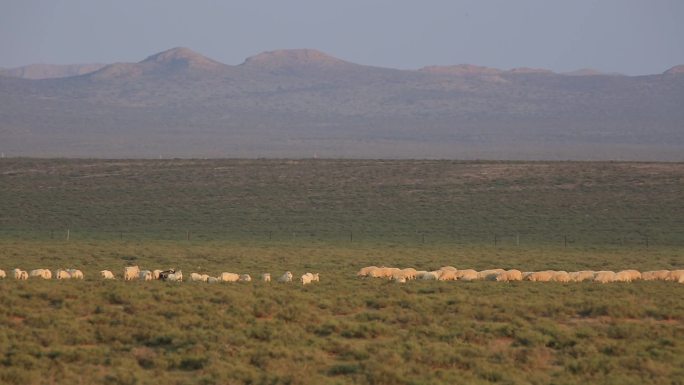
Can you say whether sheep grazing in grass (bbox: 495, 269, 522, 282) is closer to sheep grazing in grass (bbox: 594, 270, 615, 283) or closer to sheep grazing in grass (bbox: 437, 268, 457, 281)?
sheep grazing in grass (bbox: 437, 268, 457, 281)

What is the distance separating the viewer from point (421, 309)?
60.0 ft

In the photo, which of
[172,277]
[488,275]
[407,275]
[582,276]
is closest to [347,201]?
[407,275]

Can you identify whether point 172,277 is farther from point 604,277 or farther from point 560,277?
point 604,277

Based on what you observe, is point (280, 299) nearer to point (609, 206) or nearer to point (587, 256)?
point (587, 256)

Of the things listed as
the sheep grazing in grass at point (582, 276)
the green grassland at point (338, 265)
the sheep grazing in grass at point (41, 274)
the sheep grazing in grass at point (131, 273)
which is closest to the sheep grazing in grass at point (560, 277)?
the sheep grazing in grass at point (582, 276)

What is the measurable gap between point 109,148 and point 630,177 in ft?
265

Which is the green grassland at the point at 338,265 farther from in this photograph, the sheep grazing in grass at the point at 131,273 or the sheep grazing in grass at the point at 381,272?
the sheep grazing in grass at the point at 131,273

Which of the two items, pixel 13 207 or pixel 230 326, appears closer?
pixel 230 326

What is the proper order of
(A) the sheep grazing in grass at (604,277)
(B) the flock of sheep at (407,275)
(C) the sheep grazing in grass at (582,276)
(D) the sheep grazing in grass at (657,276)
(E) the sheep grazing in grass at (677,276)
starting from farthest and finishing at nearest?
(D) the sheep grazing in grass at (657,276)
(E) the sheep grazing in grass at (677,276)
(C) the sheep grazing in grass at (582,276)
(A) the sheep grazing in grass at (604,277)
(B) the flock of sheep at (407,275)

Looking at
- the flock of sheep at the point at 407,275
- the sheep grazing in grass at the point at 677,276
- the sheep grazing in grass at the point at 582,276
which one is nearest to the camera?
the flock of sheep at the point at 407,275

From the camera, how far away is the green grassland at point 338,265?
14.3 m

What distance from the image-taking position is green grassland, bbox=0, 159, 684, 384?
A: 563 inches

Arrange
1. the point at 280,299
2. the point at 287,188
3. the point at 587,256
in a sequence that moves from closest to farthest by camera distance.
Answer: the point at 280,299 < the point at 587,256 < the point at 287,188

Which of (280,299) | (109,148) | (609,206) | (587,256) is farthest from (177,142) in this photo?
(280,299)
